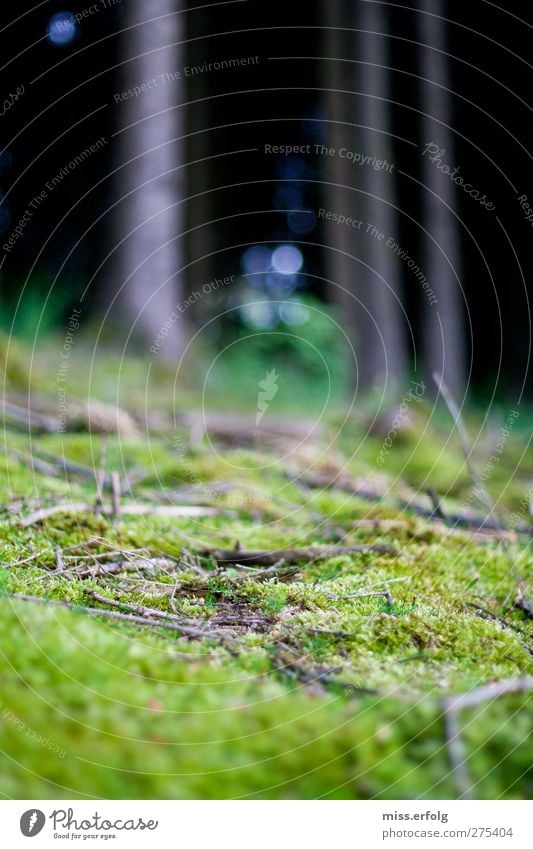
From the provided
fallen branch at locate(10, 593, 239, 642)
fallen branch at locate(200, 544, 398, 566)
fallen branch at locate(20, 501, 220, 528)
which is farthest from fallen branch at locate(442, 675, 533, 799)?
fallen branch at locate(20, 501, 220, 528)

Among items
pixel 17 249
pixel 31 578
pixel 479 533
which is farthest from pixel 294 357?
pixel 31 578

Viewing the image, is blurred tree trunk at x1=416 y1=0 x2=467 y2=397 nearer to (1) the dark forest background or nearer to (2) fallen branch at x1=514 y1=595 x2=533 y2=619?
(1) the dark forest background

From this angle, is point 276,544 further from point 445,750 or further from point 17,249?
point 17,249

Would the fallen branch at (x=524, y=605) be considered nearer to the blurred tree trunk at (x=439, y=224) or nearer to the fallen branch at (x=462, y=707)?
the fallen branch at (x=462, y=707)

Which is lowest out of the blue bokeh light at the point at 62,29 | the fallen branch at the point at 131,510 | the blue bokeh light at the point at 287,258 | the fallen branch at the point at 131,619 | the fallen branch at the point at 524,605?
the fallen branch at the point at 131,619

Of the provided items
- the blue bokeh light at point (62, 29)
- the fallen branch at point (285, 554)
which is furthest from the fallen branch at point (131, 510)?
the blue bokeh light at point (62, 29)

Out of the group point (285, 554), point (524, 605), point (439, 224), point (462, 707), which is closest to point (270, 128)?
point (439, 224)
